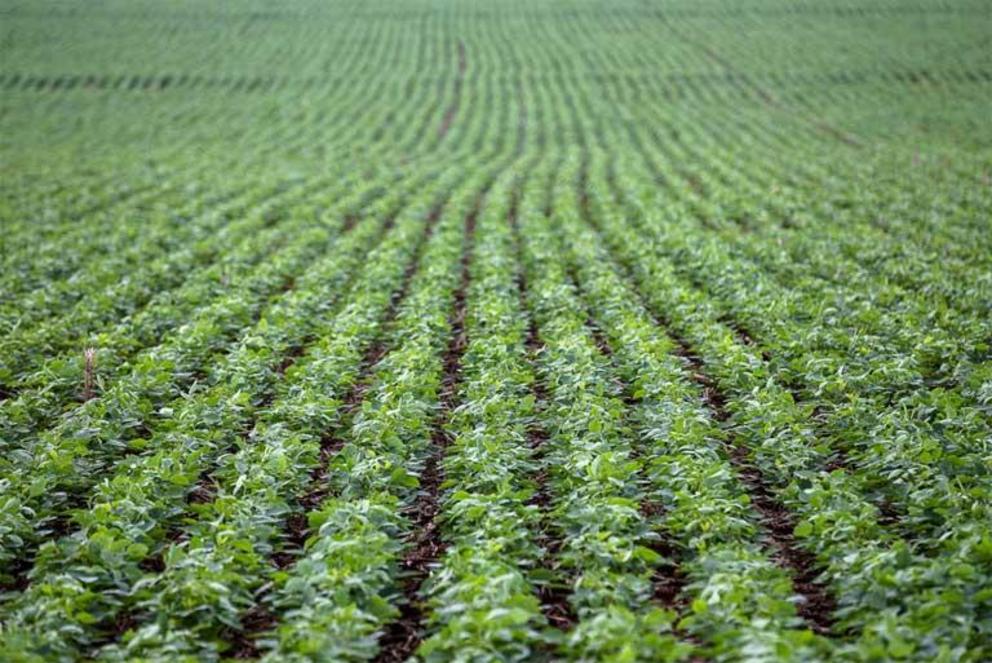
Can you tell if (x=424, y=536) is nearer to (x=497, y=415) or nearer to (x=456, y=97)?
(x=497, y=415)

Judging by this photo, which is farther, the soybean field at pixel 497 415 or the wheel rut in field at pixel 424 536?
the wheel rut in field at pixel 424 536

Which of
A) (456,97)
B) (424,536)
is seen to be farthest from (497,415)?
(456,97)

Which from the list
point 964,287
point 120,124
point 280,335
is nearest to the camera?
point 280,335

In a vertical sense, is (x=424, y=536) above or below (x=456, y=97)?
below

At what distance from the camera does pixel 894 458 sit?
20.6ft

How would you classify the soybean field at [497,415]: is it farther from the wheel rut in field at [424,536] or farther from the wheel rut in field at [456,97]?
the wheel rut in field at [456,97]

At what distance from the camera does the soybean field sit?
15.6 ft

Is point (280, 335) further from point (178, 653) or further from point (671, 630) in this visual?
point (671, 630)

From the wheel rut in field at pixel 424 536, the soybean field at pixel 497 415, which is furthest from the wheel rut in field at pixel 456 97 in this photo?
the wheel rut in field at pixel 424 536

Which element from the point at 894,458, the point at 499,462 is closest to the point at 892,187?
the point at 894,458

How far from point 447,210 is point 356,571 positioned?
15.9 metres

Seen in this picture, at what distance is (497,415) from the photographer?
293 inches

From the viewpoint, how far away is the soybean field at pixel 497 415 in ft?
15.6

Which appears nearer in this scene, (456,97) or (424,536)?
(424,536)
